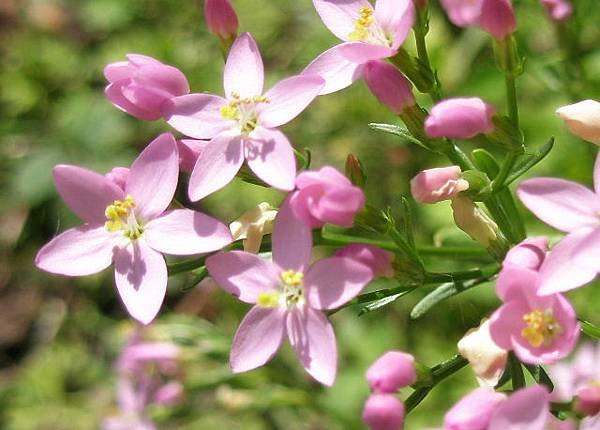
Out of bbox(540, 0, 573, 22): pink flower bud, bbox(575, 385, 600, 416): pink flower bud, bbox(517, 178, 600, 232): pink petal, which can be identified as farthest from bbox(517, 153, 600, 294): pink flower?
bbox(540, 0, 573, 22): pink flower bud

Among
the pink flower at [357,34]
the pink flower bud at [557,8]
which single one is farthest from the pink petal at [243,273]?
the pink flower bud at [557,8]

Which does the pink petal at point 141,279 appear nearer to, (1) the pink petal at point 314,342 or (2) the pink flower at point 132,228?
(2) the pink flower at point 132,228

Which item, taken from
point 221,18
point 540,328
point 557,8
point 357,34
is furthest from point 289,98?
point 557,8

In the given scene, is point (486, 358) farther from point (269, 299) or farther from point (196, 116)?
point (196, 116)

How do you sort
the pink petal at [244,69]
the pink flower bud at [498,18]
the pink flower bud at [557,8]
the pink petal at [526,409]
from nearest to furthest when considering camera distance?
the pink petal at [526,409] < the pink flower bud at [498,18] < the pink petal at [244,69] < the pink flower bud at [557,8]

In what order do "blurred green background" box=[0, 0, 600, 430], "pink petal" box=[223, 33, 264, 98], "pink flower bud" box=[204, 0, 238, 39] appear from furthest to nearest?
"blurred green background" box=[0, 0, 600, 430]
"pink flower bud" box=[204, 0, 238, 39]
"pink petal" box=[223, 33, 264, 98]

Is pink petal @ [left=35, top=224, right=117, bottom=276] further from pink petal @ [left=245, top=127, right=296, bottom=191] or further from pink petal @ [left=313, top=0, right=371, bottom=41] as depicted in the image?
pink petal @ [left=313, top=0, right=371, bottom=41]
